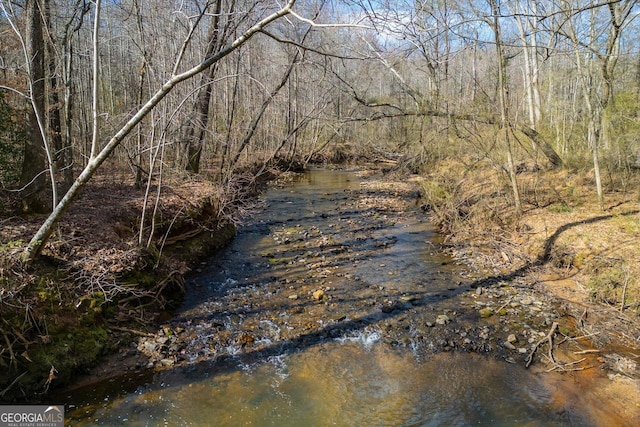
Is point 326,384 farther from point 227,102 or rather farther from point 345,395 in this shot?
point 227,102

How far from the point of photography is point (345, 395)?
4.85 m

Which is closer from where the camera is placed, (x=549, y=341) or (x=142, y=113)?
(x=142, y=113)

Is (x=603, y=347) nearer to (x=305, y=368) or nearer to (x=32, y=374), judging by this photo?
(x=305, y=368)

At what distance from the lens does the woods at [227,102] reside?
4961mm

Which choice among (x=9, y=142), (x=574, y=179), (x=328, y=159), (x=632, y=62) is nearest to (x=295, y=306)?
(x=9, y=142)

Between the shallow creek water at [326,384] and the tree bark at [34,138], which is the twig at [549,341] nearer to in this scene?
the shallow creek water at [326,384]

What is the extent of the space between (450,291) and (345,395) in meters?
3.60

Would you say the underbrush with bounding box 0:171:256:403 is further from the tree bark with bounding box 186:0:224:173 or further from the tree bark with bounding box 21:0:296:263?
the tree bark with bounding box 186:0:224:173

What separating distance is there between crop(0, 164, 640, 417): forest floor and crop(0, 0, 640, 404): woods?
297mm

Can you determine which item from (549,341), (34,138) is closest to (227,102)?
(34,138)

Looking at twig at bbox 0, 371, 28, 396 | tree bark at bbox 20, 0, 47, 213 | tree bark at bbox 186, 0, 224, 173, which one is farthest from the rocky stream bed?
tree bark at bbox 186, 0, 224, 173

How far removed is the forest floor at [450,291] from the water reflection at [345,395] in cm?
49

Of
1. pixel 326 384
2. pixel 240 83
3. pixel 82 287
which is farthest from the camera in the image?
pixel 240 83

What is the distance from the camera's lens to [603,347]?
560cm
